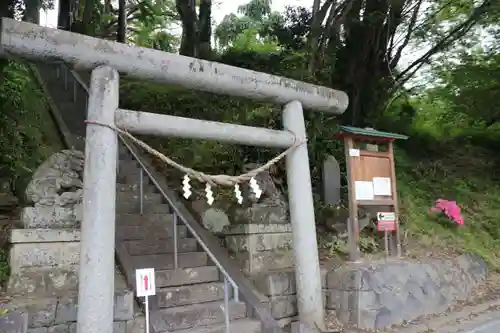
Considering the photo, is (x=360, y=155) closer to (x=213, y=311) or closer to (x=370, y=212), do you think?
(x=370, y=212)

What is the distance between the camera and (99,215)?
4.75m

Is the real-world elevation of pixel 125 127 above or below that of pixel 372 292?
above

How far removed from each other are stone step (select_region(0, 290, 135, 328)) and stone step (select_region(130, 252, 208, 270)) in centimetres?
102

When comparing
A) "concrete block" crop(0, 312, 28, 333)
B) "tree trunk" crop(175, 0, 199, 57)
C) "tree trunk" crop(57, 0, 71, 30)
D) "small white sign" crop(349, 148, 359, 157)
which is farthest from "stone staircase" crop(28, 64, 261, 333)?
"tree trunk" crop(57, 0, 71, 30)

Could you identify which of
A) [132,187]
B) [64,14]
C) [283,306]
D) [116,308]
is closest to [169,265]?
[116,308]

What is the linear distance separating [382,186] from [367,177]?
38cm

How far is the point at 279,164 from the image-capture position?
9.02 metres

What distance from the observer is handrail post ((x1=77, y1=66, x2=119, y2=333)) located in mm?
4586

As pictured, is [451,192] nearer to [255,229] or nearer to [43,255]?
[255,229]

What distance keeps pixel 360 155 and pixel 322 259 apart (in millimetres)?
1743

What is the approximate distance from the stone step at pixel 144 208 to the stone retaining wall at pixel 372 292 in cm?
209

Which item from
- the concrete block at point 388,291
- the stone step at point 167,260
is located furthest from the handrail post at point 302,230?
the stone step at point 167,260

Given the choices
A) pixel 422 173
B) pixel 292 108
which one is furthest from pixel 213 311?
pixel 422 173

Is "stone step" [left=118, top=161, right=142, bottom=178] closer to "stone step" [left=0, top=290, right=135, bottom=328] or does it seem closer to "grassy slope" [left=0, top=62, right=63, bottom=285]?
"grassy slope" [left=0, top=62, right=63, bottom=285]
